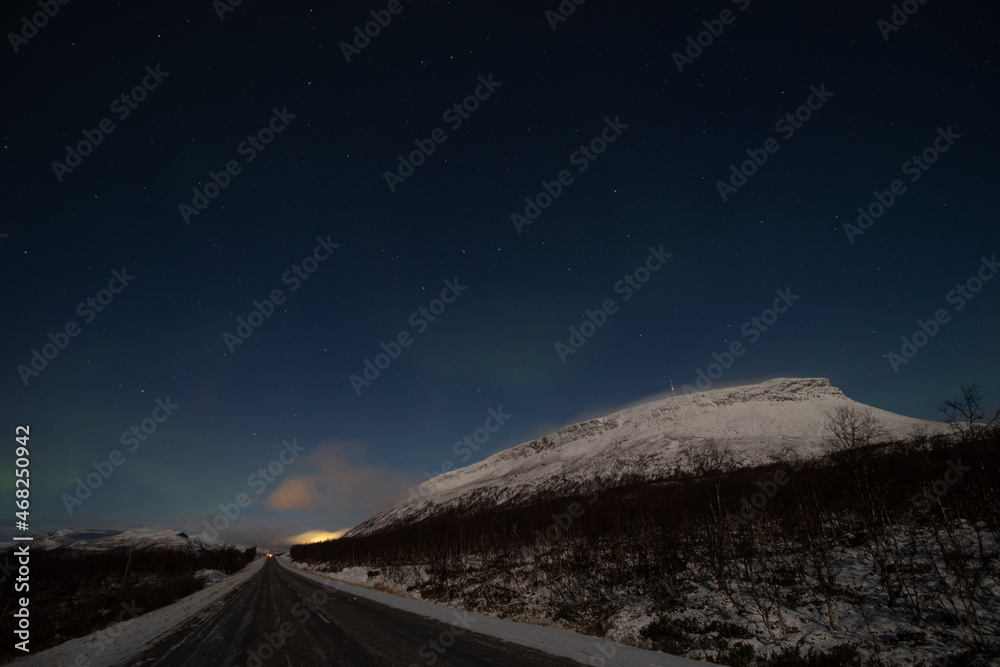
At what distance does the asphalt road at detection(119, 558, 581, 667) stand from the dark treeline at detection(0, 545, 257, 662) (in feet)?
30.3

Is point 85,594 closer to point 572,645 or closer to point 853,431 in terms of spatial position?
point 572,645

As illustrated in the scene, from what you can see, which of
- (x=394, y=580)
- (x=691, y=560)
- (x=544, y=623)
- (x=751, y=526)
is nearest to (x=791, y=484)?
(x=751, y=526)

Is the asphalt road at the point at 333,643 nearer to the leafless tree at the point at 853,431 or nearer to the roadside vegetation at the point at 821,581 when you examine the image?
the roadside vegetation at the point at 821,581

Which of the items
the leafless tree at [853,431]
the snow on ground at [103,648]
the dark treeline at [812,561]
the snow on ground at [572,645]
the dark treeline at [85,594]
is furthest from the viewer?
the leafless tree at [853,431]

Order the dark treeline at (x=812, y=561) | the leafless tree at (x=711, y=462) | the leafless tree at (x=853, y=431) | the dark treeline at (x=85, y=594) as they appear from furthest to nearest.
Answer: the leafless tree at (x=711, y=462)
the leafless tree at (x=853, y=431)
the dark treeline at (x=85, y=594)
the dark treeline at (x=812, y=561)

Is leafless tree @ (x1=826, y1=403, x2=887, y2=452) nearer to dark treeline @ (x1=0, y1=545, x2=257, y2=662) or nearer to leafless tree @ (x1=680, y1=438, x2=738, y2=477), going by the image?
leafless tree @ (x1=680, y1=438, x2=738, y2=477)

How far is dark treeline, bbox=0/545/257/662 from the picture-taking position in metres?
22.9

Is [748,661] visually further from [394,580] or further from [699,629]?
[394,580]

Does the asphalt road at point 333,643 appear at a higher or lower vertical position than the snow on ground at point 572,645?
higher

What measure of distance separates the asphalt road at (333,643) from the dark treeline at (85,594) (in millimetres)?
9220

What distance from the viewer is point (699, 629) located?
14930mm

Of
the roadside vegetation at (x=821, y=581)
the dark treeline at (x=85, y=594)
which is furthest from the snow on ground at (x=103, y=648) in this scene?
the roadside vegetation at (x=821, y=581)

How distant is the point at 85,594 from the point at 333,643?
70800 millimetres

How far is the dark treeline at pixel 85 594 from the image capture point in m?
22.9
